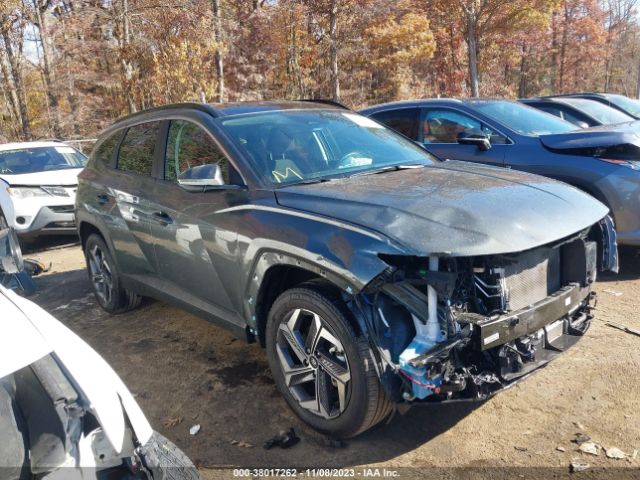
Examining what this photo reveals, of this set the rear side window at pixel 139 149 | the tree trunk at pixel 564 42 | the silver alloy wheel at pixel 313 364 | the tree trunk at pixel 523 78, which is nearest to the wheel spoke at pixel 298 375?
the silver alloy wheel at pixel 313 364

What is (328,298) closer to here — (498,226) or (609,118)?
(498,226)

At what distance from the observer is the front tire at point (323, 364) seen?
268 centimetres

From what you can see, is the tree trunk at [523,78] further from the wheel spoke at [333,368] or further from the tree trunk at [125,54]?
the wheel spoke at [333,368]

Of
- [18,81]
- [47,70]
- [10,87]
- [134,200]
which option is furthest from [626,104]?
[10,87]

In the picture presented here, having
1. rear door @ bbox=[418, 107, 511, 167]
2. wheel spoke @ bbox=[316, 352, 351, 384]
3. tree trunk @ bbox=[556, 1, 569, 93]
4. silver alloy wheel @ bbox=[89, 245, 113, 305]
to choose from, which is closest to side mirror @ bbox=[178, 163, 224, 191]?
wheel spoke @ bbox=[316, 352, 351, 384]

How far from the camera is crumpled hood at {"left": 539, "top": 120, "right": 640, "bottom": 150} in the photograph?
5.34 m

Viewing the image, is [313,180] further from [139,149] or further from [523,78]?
[523,78]

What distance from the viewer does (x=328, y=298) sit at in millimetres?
2797

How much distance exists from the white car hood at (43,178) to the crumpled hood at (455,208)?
646cm

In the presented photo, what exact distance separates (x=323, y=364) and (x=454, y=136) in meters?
4.50

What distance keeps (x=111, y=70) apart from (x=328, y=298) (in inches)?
935

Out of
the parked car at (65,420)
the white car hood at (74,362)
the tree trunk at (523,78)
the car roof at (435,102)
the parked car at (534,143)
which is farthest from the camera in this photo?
the tree trunk at (523,78)

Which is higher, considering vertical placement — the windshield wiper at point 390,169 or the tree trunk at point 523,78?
the tree trunk at point 523,78

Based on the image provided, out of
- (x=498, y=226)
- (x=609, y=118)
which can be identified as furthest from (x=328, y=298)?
(x=609, y=118)
